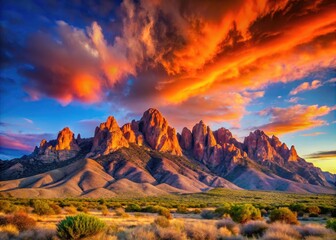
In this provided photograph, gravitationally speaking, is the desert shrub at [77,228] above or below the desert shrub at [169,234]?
above

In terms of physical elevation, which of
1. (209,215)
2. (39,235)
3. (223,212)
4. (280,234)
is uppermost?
(223,212)

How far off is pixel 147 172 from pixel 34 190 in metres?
78.6

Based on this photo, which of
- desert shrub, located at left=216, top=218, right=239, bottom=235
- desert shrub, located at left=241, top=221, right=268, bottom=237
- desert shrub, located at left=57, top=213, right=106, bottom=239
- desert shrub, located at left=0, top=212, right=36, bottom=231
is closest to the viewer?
desert shrub, located at left=57, top=213, right=106, bottom=239

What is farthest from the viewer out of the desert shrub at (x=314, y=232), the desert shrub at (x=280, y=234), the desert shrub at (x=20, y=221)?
the desert shrub at (x=20, y=221)

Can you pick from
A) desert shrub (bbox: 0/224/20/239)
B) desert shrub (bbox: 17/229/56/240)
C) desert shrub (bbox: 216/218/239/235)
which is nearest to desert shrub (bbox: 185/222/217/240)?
desert shrub (bbox: 216/218/239/235)

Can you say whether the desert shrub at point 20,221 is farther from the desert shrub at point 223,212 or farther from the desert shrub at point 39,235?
the desert shrub at point 223,212

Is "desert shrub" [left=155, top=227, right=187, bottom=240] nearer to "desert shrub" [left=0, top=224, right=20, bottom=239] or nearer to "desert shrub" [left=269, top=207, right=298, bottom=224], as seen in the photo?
"desert shrub" [left=0, top=224, right=20, bottom=239]

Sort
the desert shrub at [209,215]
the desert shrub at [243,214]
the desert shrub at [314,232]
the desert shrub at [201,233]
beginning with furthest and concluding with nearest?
the desert shrub at [209,215] < the desert shrub at [243,214] < the desert shrub at [314,232] < the desert shrub at [201,233]

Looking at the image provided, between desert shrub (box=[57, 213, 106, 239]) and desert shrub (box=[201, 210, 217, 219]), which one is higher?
desert shrub (box=[57, 213, 106, 239])

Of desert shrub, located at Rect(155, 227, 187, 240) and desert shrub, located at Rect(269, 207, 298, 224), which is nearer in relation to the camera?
desert shrub, located at Rect(155, 227, 187, 240)

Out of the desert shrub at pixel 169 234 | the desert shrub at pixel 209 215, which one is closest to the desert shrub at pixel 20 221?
the desert shrub at pixel 169 234

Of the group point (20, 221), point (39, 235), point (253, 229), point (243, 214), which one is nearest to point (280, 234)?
point (253, 229)

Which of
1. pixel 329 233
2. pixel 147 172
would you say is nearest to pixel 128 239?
pixel 329 233

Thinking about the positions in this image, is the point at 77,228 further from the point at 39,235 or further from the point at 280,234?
the point at 280,234
